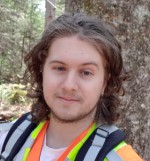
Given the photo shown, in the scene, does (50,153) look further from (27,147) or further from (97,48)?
(97,48)

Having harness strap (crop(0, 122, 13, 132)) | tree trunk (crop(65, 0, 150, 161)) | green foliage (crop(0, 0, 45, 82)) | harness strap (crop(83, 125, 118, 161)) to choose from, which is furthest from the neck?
green foliage (crop(0, 0, 45, 82))

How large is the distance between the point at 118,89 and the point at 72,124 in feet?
1.51

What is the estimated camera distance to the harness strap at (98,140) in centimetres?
181

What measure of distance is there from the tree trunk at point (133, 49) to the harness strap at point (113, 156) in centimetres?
92

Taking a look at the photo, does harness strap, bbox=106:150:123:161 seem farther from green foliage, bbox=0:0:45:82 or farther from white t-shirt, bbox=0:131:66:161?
green foliage, bbox=0:0:45:82

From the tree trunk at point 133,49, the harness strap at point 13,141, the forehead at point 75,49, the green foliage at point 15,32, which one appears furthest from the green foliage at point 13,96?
the forehead at point 75,49

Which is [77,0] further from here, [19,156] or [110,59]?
[19,156]

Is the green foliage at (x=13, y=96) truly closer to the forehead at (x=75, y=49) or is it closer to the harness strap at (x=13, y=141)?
the harness strap at (x=13, y=141)

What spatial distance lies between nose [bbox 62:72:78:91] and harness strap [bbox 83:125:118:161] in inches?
11.5

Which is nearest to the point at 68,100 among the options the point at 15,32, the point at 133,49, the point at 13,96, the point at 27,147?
the point at 27,147

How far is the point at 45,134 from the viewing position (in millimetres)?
2170

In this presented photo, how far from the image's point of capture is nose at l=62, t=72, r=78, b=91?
190 centimetres

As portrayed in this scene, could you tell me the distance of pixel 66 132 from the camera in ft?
6.97

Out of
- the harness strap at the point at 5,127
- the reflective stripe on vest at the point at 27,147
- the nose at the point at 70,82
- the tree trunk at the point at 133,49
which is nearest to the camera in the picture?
the nose at the point at 70,82
